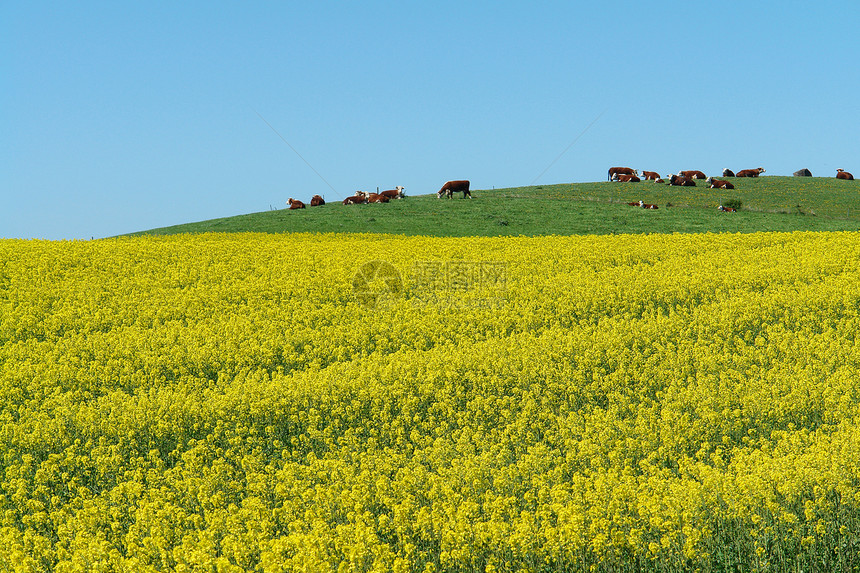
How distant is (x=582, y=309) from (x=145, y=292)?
13.8 meters

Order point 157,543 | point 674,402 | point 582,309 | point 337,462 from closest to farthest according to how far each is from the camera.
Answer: point 157,543
point 337,462
point 674,402
point 582,309

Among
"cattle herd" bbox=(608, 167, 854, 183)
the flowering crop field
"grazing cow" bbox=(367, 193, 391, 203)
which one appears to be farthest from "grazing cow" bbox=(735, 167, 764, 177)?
the flowering crop field

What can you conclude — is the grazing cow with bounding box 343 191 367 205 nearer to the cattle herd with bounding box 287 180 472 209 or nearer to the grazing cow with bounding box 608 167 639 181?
the cattle herd with bounding box 287 180 472 209

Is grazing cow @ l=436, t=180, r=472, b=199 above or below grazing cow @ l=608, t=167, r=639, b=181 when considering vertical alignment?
below

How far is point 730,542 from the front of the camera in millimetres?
8531

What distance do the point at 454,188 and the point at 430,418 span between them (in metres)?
46.0

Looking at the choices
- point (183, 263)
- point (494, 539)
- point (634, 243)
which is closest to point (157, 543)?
point (494, 539)

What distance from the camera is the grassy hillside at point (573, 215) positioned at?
125 feet

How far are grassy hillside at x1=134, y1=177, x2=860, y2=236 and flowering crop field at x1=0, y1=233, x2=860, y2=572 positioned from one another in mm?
14753

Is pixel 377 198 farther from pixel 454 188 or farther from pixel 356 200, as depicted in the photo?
pixel 454 188

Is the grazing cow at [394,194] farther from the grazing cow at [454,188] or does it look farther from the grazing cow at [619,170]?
the grazing cow at [619,170]

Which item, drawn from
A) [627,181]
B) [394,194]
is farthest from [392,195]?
[627,181]

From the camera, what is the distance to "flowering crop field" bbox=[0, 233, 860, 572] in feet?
27.5

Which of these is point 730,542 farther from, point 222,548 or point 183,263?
point 183,263
